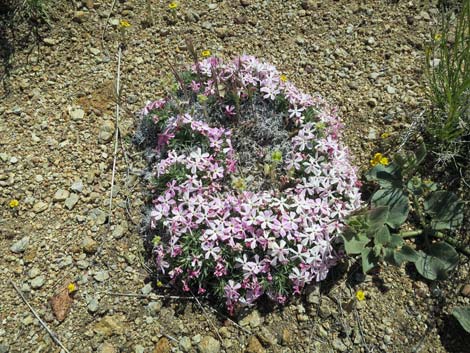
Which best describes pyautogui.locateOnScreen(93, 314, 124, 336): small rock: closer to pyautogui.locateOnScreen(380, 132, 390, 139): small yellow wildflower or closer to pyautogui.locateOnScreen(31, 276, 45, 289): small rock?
pyautogui.locateOnScreen(31, 276, 45, 289): small rock

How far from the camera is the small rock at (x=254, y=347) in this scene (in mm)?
2982

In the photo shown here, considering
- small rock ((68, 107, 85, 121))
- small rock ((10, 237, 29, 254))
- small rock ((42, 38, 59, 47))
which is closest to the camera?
small rock ((10, 237, 29, 254))

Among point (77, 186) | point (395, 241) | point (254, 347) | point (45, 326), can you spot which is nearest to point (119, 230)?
point (77, 186)

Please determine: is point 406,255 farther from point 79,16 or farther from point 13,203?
point 79,16

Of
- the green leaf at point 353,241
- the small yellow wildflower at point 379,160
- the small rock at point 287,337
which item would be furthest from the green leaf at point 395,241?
the small rock at point 287,337

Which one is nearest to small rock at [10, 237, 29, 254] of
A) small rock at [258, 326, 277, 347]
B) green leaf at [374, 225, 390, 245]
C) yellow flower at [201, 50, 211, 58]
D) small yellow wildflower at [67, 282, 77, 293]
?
small yellow wildflower at [67, 282, 77, 293]

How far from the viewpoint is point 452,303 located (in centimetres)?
319

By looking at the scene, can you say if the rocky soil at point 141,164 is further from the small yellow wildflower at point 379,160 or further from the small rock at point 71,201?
the small yellow wildflower at point 379,160

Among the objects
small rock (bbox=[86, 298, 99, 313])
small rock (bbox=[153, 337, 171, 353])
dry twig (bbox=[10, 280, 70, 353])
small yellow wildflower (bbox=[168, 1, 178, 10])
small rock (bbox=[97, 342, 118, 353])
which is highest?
small yellow wildflower (bbox=[168, 1, 178, 10])

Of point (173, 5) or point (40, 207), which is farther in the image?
point (173, 5)

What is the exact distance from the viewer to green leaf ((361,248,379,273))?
3.00 metres

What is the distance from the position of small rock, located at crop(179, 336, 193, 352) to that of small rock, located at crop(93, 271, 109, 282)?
701 millimetres

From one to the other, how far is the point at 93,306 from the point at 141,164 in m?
1.15

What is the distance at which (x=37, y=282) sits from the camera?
320 centimetres
